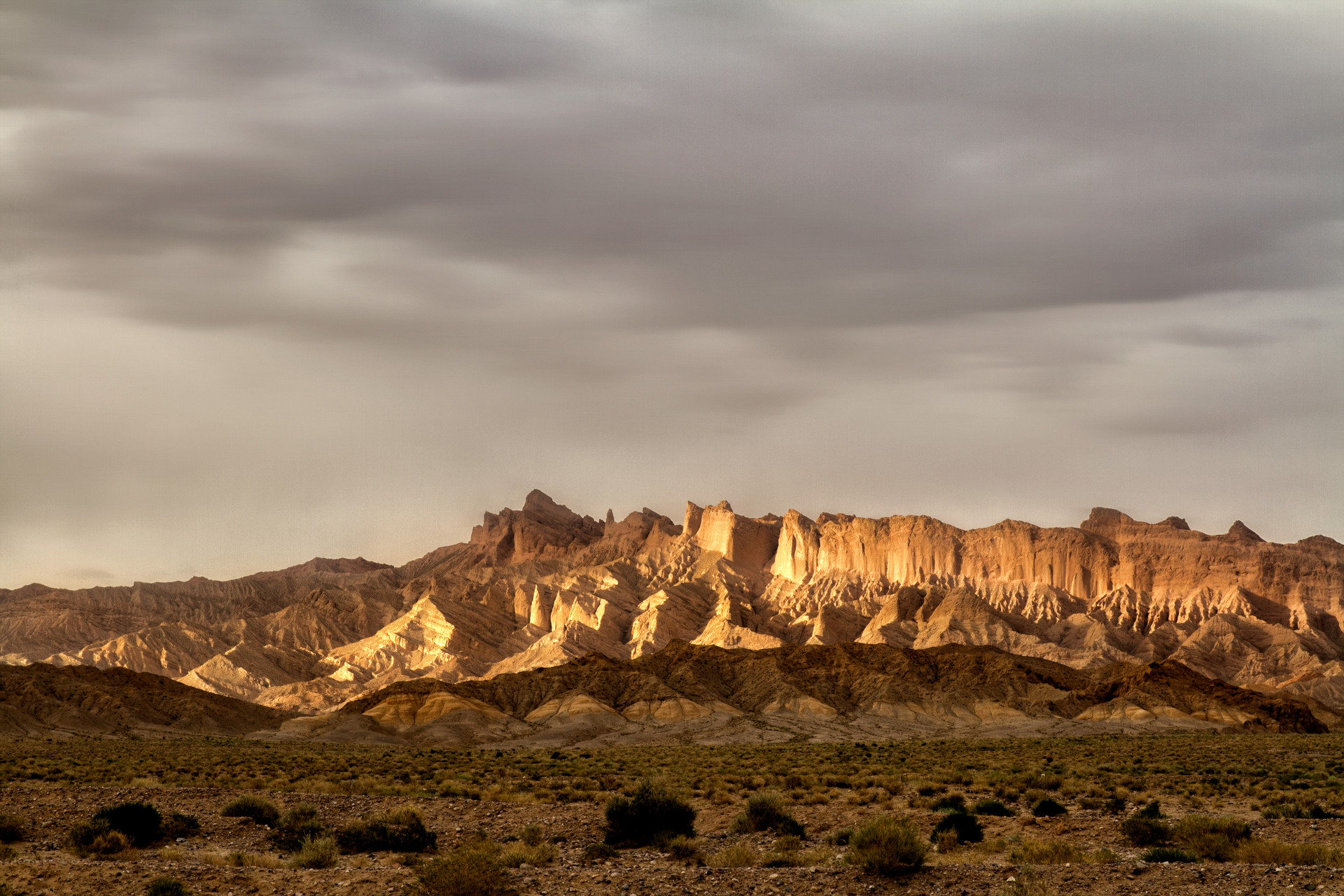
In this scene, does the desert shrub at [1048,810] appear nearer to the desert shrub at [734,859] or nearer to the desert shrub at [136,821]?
the desert shrub at [734,859]

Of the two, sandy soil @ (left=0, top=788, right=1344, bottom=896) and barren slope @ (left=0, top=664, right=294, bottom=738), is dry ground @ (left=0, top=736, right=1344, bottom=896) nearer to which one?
sandy soil @ (left=0, top=788, right=1344, bottom=896)

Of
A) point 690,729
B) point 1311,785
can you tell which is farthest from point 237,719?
point 1311,785

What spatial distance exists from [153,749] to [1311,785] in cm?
6786


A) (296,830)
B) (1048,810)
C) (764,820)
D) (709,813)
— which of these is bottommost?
(709,813)

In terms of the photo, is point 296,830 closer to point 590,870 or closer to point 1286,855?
point 590,870

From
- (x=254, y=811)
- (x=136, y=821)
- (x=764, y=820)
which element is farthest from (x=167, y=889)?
(x=764, y=820)

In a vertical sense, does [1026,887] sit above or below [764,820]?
above

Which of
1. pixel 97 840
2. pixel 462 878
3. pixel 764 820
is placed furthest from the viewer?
pixel 764 820

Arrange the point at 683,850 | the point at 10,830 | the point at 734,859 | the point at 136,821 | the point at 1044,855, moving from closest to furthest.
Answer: the point at 1044,855, the point at 734,859, the point at 683,850, the point at 10,830, the point at 136,821

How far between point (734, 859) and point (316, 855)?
8886 millimetres

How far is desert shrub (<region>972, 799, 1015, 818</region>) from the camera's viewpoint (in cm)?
3456

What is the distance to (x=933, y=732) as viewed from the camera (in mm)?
136125

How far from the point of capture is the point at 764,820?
32312 mm

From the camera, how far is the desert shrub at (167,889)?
21.9 meters
